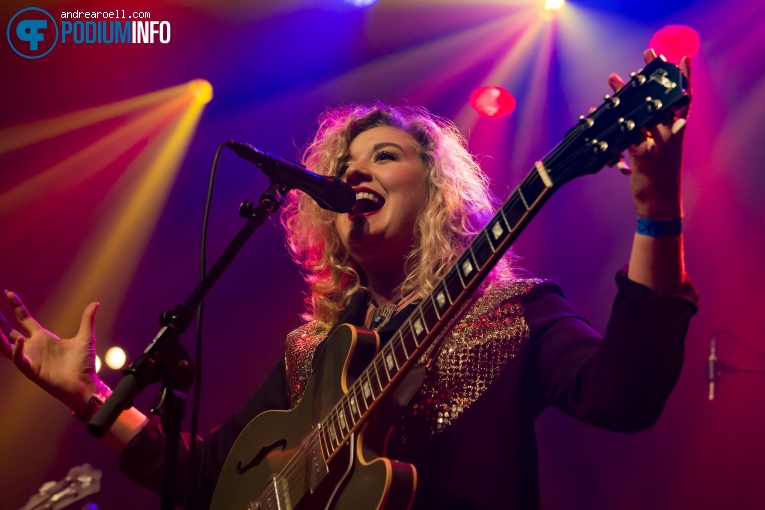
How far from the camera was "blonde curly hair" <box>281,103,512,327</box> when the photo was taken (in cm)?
269

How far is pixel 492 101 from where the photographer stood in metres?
4.98

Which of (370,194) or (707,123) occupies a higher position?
(707,123)

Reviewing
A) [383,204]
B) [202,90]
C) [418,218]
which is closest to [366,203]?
[383,204]

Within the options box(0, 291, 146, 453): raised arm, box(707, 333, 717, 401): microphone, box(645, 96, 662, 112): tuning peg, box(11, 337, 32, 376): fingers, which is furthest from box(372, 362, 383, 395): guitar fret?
box(707, 333, 717, 401): microphone

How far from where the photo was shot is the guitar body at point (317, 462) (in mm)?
1721

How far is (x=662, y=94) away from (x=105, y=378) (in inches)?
171

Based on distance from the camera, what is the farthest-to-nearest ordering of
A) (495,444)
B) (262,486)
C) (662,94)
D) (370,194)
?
(370,194) → (262,486) → (495,444) → (662,94)

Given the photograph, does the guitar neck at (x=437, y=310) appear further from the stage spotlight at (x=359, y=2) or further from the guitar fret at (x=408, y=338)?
the stage spotlight at (x=359, y=2)

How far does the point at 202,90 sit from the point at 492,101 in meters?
2.22

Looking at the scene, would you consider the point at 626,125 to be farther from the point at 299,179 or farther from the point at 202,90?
the point at 202,90

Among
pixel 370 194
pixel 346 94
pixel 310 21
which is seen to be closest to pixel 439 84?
pixel 346 94

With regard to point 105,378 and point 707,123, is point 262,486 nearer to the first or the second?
point 105,378

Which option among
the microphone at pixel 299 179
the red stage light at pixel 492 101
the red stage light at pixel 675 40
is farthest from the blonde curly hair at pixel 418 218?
the red stage light at pixel 675 40

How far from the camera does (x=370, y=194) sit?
2738mm
